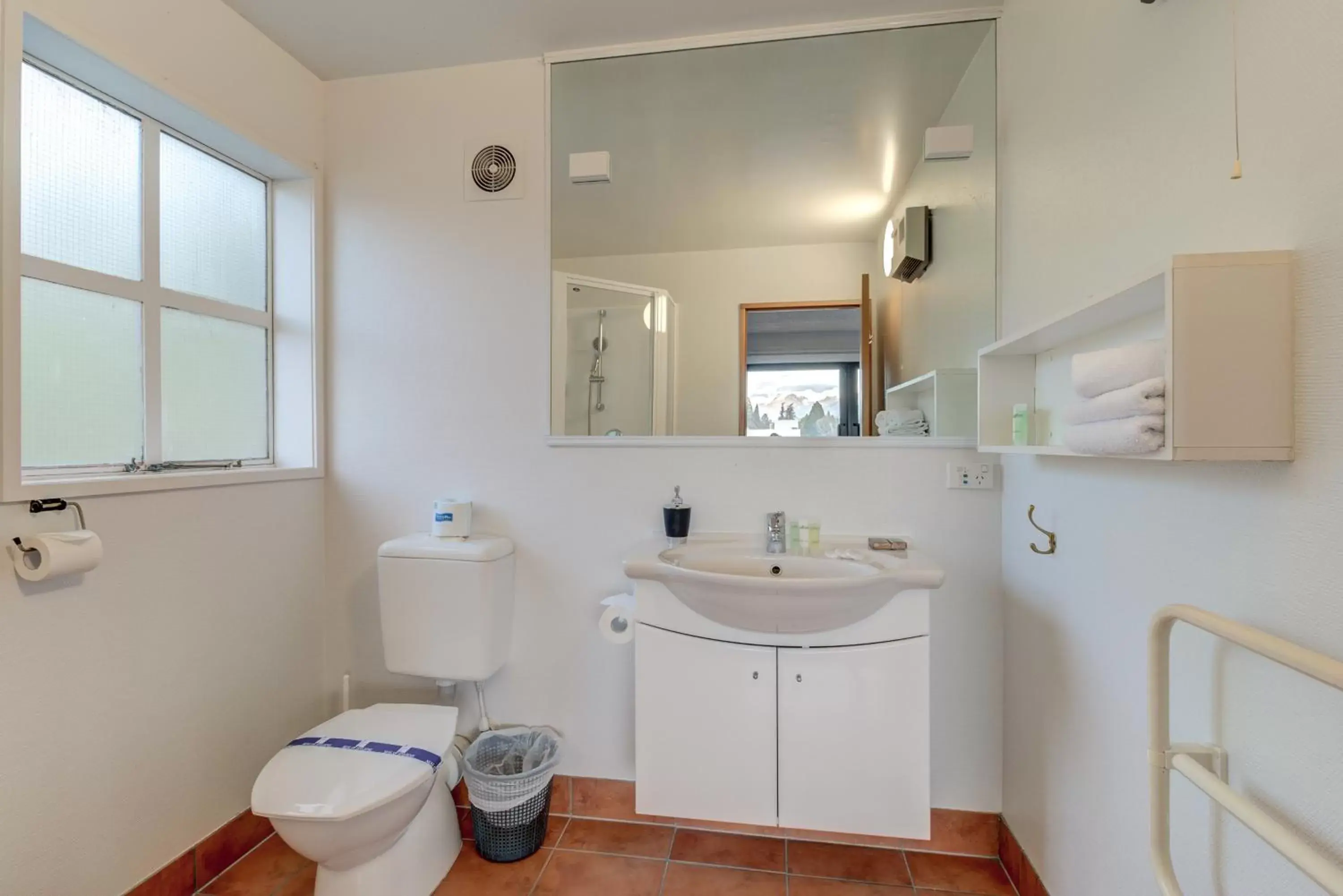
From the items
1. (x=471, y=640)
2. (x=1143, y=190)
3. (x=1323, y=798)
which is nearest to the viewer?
(x=1323, y=798)

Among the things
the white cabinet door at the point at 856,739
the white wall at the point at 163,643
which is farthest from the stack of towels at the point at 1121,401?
the white wall at the point at 163,643

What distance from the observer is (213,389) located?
1693 millimetres

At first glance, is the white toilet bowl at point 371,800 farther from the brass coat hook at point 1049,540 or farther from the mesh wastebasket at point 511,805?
the brass coat hook at point 1049,540

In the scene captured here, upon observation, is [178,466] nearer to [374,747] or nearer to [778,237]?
[374,747]

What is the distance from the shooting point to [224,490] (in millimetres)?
1565

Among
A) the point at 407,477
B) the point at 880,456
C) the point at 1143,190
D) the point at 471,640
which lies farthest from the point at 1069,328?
the point at 407,477

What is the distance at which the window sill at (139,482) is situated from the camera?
3.77 ft

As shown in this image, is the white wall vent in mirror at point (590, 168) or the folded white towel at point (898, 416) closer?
the folded white towel at point (898, 416)

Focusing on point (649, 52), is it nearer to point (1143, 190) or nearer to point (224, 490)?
Result: point (1143, 190)

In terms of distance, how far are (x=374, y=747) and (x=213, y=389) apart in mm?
1169

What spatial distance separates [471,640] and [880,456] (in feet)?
4.37

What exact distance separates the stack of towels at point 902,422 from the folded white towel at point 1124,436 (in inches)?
28.9

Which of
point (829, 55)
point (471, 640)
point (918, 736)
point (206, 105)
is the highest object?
point (829, 55)

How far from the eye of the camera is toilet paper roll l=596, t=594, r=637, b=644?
158 cm
